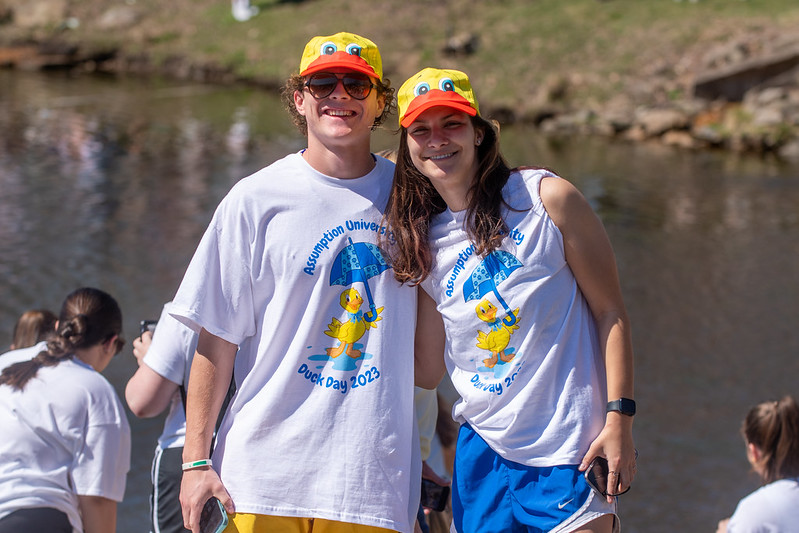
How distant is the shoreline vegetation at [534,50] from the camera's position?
19781 millimetres

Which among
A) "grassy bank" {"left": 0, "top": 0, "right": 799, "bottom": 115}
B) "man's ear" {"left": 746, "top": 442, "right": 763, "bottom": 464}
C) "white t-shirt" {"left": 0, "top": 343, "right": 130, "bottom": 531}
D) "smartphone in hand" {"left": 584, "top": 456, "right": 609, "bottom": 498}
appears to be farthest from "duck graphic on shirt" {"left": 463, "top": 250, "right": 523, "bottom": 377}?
"grassy bank" {"left": 0, "top": 0, "right": 799, "bottom": 115}

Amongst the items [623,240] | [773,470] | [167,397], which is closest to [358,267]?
[167,397]

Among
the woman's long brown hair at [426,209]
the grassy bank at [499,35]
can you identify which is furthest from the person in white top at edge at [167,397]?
the grassy bank at [499,35]

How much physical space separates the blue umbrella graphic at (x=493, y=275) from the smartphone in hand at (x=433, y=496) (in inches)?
41.0

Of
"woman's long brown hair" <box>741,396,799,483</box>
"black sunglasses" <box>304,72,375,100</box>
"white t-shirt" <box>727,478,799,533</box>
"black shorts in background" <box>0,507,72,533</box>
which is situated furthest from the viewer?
"woman's long brown hair" <box>741,396,799,483</box>

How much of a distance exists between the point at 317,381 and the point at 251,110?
20540 mm

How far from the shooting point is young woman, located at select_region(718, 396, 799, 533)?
344 centimetres

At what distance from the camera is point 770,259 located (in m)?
11.4

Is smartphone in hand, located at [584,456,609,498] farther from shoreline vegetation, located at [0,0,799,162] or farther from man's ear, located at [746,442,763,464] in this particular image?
shoreline vegetation, located at [0,0,799,162]

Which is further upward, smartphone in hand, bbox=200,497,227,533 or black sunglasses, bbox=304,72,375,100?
black sunglasses, bbox=304,72,375,100

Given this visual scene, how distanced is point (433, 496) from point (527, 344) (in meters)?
1.06

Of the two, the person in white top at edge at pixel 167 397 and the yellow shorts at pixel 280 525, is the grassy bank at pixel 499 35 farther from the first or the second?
the yellow shorts at pixel 280 525

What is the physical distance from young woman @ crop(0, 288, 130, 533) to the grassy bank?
19710mm

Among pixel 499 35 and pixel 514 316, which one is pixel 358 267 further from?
pixel 499 35
